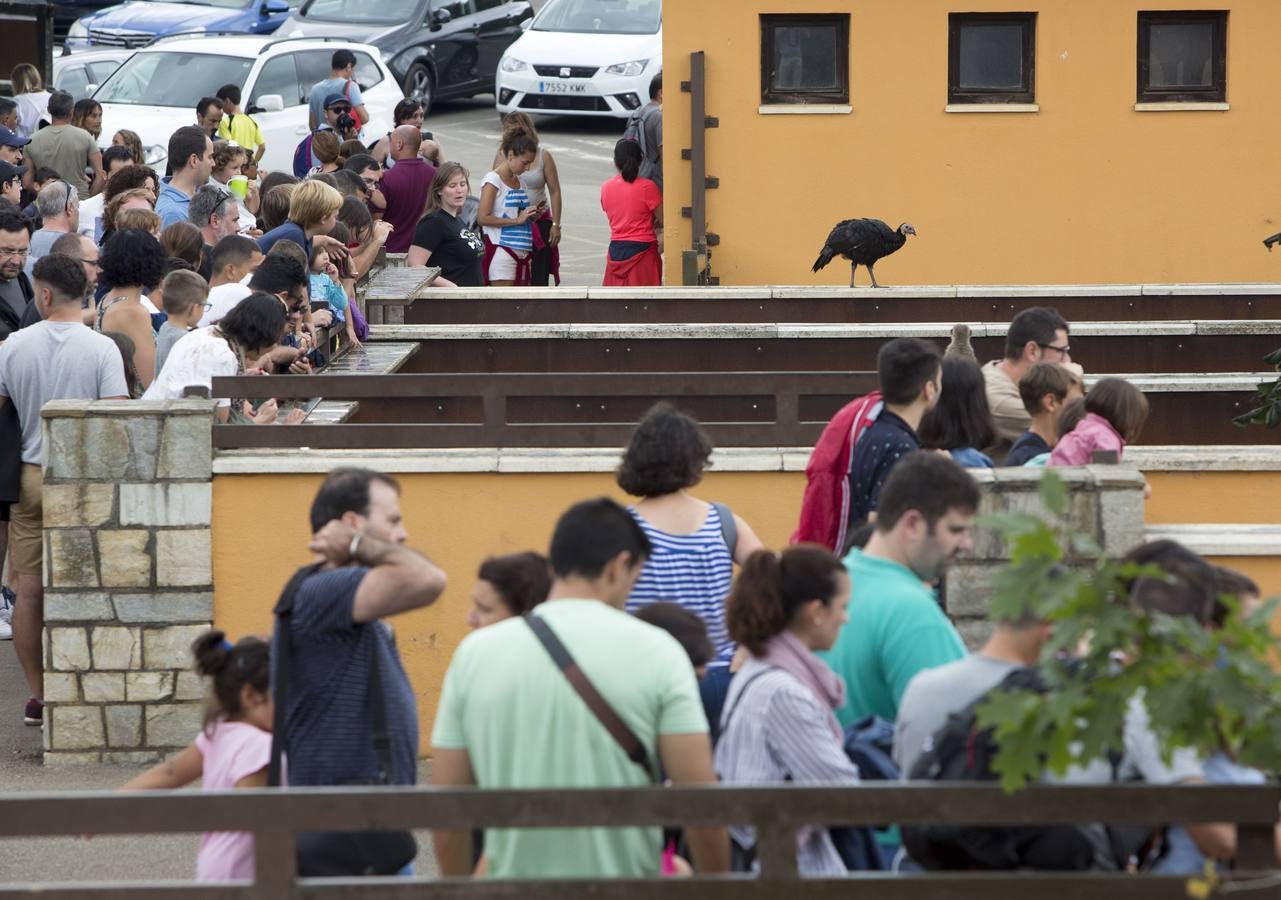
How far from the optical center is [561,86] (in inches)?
945

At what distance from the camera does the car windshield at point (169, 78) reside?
1934 cm

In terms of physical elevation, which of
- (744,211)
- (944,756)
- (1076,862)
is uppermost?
(744,211)

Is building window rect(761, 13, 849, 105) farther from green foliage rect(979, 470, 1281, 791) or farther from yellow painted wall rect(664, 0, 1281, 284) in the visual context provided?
green foliage rect(979, 470, 1281, 791)

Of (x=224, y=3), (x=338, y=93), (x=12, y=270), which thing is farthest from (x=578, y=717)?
(x=224, y=3)

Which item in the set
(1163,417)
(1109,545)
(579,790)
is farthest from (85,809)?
(1163,417)

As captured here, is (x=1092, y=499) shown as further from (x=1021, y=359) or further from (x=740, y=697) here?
(x=740, y=697)

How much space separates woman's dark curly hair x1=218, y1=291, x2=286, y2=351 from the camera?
787cm

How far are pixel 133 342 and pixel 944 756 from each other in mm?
5502

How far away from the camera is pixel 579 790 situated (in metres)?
3.84

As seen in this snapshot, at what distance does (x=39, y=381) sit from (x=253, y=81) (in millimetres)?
12683

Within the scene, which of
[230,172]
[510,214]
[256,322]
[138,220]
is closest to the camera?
[256,322]

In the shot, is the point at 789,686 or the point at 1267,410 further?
the point at 1267,410

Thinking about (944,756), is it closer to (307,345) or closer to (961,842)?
(961,842)

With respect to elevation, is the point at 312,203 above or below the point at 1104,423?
above
